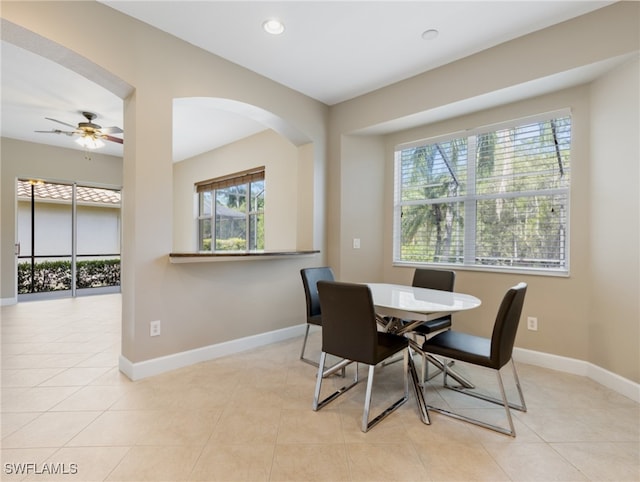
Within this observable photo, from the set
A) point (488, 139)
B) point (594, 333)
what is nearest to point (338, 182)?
point (488, 139)

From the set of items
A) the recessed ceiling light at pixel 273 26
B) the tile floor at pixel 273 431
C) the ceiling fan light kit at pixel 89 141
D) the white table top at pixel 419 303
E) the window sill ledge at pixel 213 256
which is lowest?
the tile floor at pixel 273 431

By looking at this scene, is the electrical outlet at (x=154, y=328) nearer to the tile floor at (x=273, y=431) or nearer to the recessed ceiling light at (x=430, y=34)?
the tile floor at (x=273, y=431)

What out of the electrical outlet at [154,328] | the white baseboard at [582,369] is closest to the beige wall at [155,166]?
the electrical outlet at [154,328]

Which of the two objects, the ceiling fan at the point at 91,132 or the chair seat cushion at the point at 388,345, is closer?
the chair seat cushion at the point at 388,345

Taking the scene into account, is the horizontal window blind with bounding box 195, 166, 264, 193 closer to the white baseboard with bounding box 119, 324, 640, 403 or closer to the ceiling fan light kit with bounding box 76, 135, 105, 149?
the ceiling fan light kit with bounding box 76, 135, 105, 149

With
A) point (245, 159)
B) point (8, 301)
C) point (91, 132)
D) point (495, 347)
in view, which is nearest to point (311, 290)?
point (495, 347)

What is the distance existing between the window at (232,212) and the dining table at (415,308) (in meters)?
3.02

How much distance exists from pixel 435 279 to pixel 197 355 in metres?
2.32

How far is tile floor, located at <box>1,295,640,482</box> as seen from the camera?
1536 mm

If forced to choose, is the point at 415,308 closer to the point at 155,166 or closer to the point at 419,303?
the point at 419,303

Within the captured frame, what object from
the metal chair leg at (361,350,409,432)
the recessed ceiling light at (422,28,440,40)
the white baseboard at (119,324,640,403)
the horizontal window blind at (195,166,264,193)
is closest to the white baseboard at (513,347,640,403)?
the white baseboard at (119,324,640,403)

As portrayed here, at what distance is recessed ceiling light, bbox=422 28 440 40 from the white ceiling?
4cm

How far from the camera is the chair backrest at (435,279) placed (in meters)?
2.87

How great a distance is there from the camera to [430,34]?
2.58m
